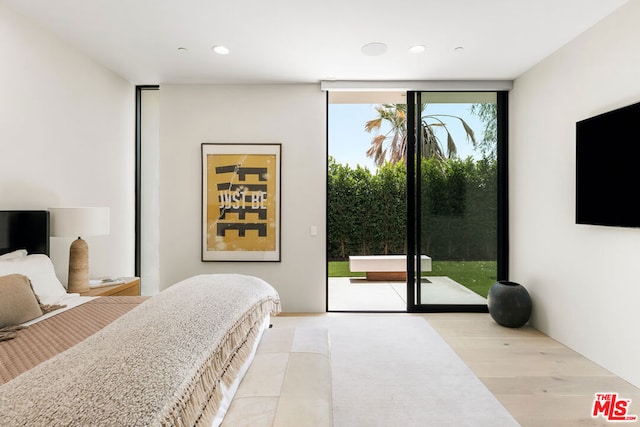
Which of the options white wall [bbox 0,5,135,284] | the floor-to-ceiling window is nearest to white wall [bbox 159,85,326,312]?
white wall [bbox 0,5,135,284]

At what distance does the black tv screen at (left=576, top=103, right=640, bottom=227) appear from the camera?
2.32 meters

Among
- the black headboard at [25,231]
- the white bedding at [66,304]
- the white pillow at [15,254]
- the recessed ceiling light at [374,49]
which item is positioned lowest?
the white bedding at [66,304]

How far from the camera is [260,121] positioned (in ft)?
12.9

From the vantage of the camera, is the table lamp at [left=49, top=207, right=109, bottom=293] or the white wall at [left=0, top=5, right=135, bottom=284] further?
the table lamp at [left=49, top=207, right=109, bottom=293]

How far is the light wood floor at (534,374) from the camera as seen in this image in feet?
6.60

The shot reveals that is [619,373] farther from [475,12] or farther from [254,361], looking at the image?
[475,12]

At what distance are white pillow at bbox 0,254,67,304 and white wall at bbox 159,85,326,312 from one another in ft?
5.52

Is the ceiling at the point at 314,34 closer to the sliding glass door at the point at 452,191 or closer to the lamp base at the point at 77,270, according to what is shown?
the sliding glass door at the point at 452,191

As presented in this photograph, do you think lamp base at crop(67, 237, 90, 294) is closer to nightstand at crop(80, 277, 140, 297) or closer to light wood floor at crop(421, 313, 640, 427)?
nightstand at crop(80, 277, 140, 297)

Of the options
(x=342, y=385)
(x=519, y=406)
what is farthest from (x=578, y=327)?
(x=342, y=385)

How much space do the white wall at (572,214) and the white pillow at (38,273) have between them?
3.94 m

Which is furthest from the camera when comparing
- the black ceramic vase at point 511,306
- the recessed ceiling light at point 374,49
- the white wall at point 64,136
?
the black ceramic vase at point 511,306

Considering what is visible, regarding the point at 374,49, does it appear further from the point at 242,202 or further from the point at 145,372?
the point at 145,372

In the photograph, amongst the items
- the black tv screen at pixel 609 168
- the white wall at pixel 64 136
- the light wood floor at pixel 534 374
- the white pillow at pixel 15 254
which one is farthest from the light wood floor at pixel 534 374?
the white wall at pixel 64 136
